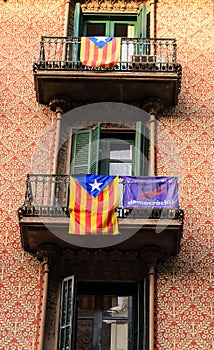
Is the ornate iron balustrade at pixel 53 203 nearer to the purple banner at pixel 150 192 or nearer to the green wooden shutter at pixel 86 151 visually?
the purple banner at pixel 150 192

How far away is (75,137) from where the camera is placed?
53.4ft

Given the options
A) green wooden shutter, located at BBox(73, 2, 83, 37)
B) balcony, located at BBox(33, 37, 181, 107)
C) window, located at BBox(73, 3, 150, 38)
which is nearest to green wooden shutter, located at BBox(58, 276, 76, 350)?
balcony, located at BBox(33, 37, 181, 107)

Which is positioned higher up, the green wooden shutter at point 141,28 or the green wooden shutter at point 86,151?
the green wooden shutter at point 141,28

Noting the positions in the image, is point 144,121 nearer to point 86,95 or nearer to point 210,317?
point 86,95

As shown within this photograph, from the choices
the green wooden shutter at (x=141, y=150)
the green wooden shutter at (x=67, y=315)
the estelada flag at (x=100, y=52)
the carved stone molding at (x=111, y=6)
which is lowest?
the green wooden shutter at (x=67, y=315)

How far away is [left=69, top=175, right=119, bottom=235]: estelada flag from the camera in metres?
14.0

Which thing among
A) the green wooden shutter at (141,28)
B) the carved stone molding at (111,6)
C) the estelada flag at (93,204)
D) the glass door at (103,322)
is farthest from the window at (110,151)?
the carved stone molding at (111,6)

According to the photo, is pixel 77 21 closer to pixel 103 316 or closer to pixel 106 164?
pixel 106 164

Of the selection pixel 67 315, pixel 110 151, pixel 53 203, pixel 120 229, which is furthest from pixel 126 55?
pixel 67 315

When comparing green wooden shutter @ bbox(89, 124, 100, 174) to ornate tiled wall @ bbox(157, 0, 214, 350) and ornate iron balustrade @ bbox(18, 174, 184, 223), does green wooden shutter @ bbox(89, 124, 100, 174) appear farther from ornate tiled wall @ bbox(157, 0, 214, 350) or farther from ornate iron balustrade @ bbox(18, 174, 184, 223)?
ornate tiled wall @ bbox(157, 0, 214, 350)

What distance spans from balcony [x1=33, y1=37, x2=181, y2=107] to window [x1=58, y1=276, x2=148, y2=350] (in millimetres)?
4195

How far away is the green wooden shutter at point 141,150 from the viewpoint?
15.7 meters

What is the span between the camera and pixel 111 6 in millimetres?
18344

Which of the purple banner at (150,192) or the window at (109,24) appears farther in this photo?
the window at (109,24)
